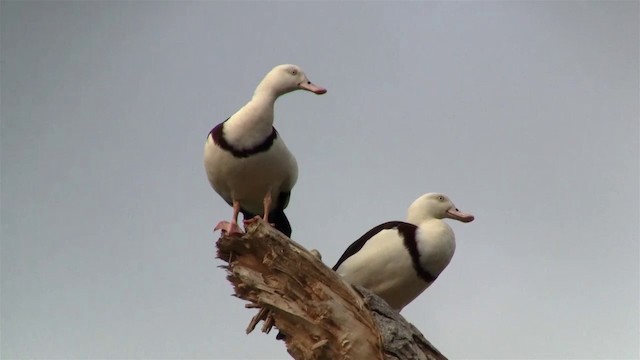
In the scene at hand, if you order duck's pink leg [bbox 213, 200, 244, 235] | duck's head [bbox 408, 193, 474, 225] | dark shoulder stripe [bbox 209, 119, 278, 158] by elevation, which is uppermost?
dark shoulder stripe [bbox 209, 119, 278, 158]

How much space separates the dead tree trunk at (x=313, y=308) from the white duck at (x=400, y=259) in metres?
0.79

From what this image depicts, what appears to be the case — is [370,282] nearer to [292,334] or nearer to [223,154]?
[292,334]

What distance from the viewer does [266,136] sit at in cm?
508

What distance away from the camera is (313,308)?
4.40 m

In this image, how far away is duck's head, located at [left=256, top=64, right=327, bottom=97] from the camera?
17.1 feet

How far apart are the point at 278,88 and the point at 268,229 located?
1.07 meters

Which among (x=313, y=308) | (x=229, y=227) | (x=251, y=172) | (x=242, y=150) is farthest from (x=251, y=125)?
(x=313, y=308)

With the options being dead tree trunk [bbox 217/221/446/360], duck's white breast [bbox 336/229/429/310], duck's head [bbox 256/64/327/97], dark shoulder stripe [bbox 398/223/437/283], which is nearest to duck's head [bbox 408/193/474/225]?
dark shoulder stripe [bbox 398/223/437/283]

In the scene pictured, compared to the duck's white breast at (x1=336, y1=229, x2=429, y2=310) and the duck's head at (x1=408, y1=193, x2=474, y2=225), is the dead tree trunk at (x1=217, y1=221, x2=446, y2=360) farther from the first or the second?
the duck's head at (x1=408, y1=193, x2=474, y2=225)

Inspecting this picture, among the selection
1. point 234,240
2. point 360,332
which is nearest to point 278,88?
point 234,240

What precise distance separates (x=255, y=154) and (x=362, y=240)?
1011mm

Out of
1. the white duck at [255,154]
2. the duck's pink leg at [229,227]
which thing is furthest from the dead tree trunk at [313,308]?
the white duck at [255,154]

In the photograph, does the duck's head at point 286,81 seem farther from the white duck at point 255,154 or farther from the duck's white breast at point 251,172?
the duck's white breast at point 251,172

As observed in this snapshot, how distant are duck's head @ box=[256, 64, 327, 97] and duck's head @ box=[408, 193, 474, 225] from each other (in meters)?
1.10
